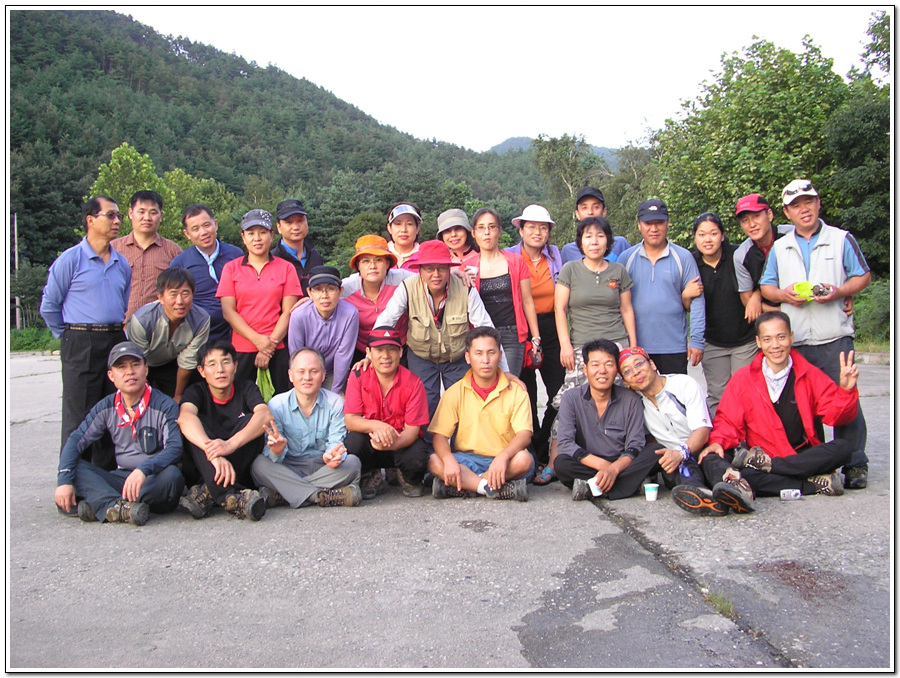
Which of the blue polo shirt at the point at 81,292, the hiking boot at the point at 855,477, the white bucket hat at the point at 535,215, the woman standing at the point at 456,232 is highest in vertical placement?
the white bucket hat at the point at 535,215

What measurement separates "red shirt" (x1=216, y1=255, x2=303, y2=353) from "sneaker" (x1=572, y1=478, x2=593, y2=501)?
253 centimetres

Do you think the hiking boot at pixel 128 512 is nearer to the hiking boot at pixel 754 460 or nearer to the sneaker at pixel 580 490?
the sneaker at pixel 580 490

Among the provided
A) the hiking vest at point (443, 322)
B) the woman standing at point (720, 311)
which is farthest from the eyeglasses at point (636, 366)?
the hiking vest at point (443, 322)

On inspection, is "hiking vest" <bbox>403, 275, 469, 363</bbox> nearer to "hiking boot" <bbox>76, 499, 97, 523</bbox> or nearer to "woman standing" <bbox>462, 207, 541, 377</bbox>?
"woman standing" <bbox>462, 207, 541, 377</bbox>

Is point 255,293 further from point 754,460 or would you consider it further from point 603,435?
point 754,460

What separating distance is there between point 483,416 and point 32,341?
2755 cm

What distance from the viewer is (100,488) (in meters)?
4.38

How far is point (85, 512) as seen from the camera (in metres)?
4.36

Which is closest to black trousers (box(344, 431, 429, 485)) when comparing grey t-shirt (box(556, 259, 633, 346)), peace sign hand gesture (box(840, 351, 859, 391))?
grey t-shirt (box(556, 259, 633, 346))

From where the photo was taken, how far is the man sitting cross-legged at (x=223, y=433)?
14.5 feet

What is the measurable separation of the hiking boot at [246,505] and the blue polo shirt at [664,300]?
3053mm

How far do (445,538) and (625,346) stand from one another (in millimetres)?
2221

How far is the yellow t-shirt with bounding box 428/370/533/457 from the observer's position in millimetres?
5000

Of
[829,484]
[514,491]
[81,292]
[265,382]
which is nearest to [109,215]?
[81,292]
